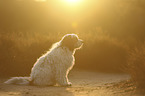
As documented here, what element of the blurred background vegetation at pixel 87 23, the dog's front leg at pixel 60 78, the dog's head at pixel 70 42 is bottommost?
the dog's front leg at pixel 60 78

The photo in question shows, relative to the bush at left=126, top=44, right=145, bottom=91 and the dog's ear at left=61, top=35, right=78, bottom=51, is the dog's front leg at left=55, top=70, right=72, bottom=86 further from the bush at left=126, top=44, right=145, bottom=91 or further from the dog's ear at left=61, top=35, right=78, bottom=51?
the bush at left=126, top=44, right=145, bottom=91

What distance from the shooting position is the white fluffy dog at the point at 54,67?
9898mm

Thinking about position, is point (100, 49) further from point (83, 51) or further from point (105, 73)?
point (105, 73)

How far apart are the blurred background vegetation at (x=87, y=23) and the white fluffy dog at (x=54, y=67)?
531 cm

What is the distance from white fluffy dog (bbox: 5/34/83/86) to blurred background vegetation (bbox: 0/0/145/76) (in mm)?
5305

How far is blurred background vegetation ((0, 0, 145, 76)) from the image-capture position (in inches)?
630

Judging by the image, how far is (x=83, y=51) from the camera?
53.5ft

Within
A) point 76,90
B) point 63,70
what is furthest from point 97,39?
point 76,90

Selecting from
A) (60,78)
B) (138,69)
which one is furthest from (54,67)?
(138,69)

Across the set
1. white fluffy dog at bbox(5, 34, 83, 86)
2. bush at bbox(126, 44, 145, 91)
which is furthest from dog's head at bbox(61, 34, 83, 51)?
bush at bbox(126, 44, 145, 91)

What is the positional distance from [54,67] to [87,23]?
28048mm

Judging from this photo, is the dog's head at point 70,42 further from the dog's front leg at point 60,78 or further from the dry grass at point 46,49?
the dry grass at point 46,49

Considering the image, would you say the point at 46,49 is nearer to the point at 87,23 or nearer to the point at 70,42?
the point at 70,42

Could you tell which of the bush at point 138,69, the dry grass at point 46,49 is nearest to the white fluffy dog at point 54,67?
the bush at point 138,69
